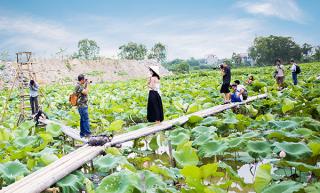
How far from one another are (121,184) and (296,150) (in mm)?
1730

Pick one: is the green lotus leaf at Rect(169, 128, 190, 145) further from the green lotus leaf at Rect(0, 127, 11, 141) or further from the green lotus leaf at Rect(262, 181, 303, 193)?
the green lotus leaf at Rect(0, 127, 11, 141)

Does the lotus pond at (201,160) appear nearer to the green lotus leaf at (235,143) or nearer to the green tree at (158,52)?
the green lotus leaf at (235,143)

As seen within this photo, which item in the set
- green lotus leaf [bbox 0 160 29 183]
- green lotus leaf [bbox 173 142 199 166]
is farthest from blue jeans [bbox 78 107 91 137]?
green lotus leaf [bbox 173 142 199 166]

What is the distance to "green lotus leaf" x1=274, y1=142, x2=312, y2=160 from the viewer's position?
3.39 m

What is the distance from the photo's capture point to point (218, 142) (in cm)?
398

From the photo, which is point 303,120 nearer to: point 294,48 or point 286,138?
point 286,138

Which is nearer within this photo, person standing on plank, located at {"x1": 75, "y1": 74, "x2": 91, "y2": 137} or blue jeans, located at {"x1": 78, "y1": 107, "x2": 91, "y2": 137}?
person standing on plank, located at {"x1": 75, "y1": 74, "x2": 91, "y2": 137}

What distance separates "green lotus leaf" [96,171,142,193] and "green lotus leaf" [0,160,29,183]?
952mm

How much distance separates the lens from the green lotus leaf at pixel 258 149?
12.1ft

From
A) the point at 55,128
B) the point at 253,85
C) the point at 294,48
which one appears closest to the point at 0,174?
the point at 55,128

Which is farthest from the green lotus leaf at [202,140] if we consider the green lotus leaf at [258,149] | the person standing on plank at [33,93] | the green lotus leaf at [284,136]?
the person standing on plank at [33,93]

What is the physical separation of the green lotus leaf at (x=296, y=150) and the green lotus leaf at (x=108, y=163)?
152cm

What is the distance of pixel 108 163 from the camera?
3582mm

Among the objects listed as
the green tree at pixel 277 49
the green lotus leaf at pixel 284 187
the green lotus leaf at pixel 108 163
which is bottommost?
the green lotus leaf at pixel 108 163
